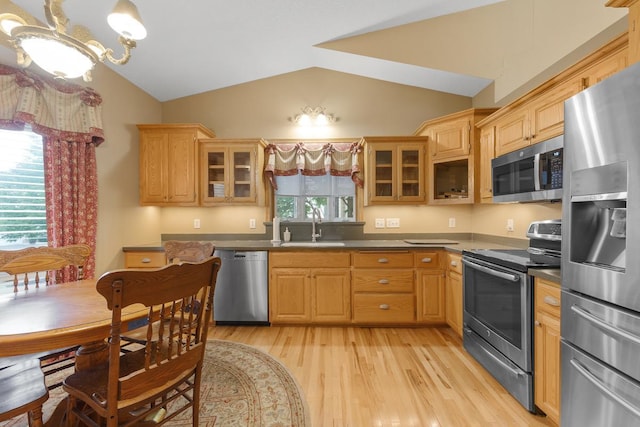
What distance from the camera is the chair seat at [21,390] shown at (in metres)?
1.07

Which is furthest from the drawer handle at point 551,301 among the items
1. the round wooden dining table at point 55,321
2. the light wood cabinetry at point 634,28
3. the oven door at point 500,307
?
the round wooden dining table at point 55,321

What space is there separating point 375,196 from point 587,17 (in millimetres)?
2148

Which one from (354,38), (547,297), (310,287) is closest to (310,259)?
(310,287)

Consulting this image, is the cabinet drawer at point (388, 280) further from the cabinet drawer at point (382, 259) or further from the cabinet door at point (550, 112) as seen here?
the cabinet door at point (550, 112)

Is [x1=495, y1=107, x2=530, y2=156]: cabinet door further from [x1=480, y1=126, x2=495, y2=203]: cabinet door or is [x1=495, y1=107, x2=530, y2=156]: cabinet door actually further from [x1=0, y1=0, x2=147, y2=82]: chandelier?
[x1=0, y1=0, x2=147, y2=82]: chandelier

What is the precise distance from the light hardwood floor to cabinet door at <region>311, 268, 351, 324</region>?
0.45ft

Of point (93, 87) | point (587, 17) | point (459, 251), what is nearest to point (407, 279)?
point (459, 251)

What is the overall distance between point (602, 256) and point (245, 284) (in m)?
2.71

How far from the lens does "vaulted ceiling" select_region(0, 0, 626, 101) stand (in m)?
2.15

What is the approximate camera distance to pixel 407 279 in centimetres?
285

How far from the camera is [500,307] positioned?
1.93 m

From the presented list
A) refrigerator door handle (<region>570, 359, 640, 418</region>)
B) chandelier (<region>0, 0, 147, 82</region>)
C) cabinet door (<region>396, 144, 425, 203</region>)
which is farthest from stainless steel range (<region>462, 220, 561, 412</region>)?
chandelier (<region>0, 0, 147, 82</region>)

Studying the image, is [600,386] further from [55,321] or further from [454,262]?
[55,321]

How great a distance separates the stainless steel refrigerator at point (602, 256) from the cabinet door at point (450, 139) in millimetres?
1550
